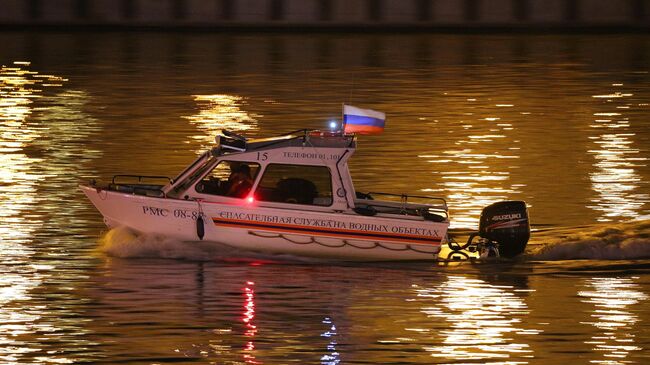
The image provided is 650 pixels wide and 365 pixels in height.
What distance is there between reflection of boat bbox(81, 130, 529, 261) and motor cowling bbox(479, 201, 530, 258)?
0.01 m

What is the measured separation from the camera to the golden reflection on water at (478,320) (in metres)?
17.7

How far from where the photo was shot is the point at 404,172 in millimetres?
29516

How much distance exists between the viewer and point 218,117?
37.2 m

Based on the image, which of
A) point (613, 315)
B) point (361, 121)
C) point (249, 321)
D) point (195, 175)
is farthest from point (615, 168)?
point (249, 321)

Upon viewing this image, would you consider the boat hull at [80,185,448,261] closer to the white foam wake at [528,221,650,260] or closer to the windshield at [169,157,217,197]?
the windshield at [169,157,217,197]

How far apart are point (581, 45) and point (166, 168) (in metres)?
28.3

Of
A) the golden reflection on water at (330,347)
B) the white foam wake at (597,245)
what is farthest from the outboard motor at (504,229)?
the golden reflection on water at (330,347)

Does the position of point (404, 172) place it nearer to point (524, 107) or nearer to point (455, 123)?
point (455, 123)

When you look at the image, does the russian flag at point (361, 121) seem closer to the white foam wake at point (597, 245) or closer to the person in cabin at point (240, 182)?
the person in cabin at point (240, 182)

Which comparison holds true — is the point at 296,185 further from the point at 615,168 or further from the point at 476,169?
the point at 615,168

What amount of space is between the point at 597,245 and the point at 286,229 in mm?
4833

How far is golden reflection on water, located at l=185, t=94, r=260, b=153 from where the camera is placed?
34713 mm

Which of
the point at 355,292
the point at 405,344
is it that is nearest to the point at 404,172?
the point at 355,292

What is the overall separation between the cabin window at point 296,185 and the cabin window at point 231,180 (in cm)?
A: 18
